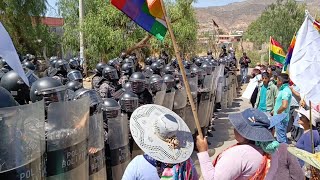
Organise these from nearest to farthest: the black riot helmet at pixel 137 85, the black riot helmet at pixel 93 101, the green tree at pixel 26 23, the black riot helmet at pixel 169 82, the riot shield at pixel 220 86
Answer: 1. the black riot helmet at pixel 93 101
2. the black riot helmet at pixel 137 85
3. the black riot helmet at pixel 169 82
4. the riot shield at pixel 220 86
5. the green tree at pixel 26 23

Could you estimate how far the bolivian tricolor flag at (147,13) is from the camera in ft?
14.4

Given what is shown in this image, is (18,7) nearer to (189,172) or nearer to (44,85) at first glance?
(44,85)

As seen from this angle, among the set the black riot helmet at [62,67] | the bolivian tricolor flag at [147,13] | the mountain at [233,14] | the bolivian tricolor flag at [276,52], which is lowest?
the black riot helmet at [62,67]

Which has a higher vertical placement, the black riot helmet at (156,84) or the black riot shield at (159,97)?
the black riot helmet at (156,84)

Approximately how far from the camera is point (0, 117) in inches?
120

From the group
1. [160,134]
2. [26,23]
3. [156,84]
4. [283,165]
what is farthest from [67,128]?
[26,23]

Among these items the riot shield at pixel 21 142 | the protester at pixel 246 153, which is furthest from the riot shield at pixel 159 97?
the protester at pixel 246 153

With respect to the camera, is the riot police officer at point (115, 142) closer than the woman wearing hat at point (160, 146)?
No

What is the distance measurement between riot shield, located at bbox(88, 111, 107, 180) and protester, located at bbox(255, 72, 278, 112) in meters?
4.99

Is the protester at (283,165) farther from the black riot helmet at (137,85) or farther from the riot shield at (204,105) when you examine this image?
the riot shield at (204,105)

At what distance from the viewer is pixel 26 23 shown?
2620cm

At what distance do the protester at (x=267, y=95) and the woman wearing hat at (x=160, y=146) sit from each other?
6.11m

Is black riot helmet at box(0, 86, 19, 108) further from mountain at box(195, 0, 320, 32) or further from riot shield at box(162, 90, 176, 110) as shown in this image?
mountain at box(195, 0, 320, 32)

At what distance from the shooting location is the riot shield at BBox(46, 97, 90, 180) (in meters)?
3.95
